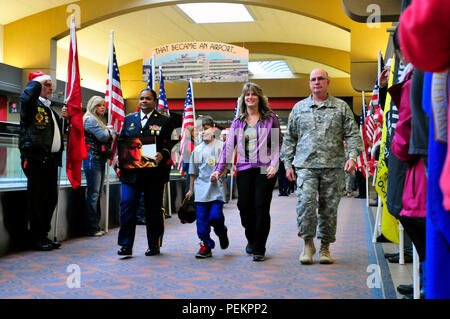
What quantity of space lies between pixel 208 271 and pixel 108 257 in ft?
3.81

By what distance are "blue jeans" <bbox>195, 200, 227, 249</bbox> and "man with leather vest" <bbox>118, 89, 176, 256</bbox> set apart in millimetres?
374

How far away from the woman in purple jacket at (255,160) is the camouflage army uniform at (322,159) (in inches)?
10.2

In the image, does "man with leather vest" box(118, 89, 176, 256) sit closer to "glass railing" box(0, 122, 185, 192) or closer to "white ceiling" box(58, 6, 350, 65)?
"glass railing" box(0, 122, 185, 192)

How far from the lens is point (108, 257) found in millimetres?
4988

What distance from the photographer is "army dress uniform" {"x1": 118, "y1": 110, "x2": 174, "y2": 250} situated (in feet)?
16.1

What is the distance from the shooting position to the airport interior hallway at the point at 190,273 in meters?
3.52

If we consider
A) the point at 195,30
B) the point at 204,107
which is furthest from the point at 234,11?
the point at 204,107

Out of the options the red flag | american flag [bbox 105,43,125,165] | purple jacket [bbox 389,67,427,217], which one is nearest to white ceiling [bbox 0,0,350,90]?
american flag [bbox 105,43,125,165]

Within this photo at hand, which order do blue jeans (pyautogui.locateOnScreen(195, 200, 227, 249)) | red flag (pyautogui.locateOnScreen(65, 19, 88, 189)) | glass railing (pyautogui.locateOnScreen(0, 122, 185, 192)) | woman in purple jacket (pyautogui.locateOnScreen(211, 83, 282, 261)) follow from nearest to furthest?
woman in purple jacket (pyautogui.locateOnScreen(211, 83, 282, 261)) < blue jeans (pyautogui.locateOnScreen(195, 200, 227, 249)) < glass railing (pyautogui.locateOnScreen(0, 122, 185, 192)) < red flag (pyautogui.locateOnScreen(65, 19, 88, 189))

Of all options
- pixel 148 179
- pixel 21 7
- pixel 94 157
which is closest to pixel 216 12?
pixel 21 7

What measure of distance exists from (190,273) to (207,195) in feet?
3.78

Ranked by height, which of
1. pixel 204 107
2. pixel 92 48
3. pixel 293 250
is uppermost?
pixel 92 48

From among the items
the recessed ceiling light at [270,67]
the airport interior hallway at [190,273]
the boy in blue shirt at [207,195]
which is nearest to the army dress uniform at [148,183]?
the airport interior hallway at [190,273]
